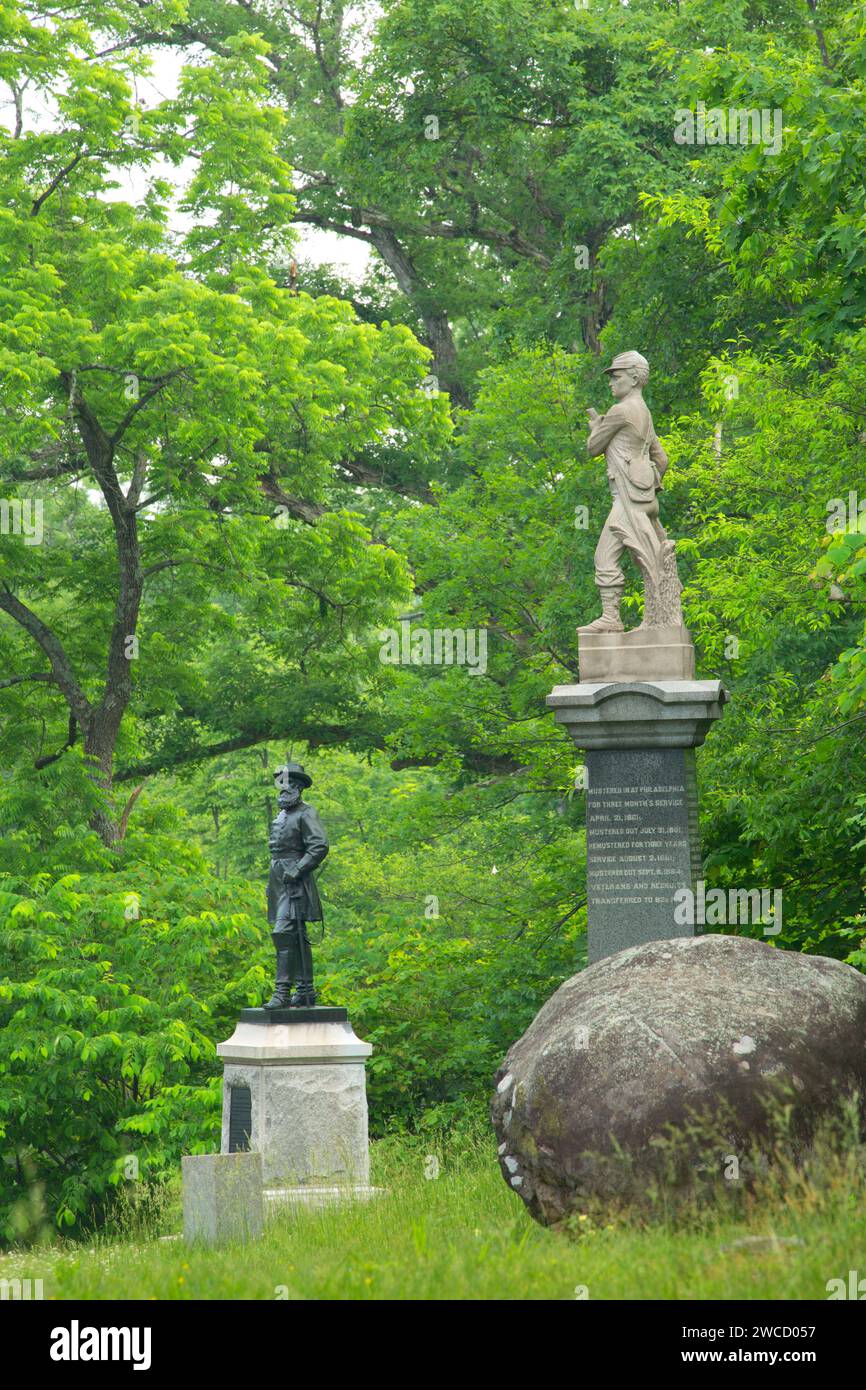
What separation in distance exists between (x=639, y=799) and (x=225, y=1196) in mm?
4183

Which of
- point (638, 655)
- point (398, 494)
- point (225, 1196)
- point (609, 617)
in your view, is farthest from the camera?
point (398, 494)

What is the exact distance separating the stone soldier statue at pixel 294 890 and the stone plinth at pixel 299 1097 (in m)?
0.48

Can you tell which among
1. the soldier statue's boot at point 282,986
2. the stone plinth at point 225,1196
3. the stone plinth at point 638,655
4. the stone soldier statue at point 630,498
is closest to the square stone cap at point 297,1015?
the soldier statue's boot at point 282,986

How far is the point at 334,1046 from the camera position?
Result: 12680mm

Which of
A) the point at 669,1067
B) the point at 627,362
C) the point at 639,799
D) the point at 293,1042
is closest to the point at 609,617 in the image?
the point at 639,799

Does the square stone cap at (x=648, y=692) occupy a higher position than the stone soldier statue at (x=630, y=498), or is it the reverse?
the stone soldier statue at (x=630, y=498)

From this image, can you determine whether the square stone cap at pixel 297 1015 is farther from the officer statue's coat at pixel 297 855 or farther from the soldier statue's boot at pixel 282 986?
the officer statue's coat at pixel 297 855

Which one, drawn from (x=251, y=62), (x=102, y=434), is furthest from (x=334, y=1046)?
→ (x=251, y=62)

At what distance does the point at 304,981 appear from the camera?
1341cm

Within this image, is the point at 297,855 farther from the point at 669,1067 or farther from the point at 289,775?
the point at 669,1067

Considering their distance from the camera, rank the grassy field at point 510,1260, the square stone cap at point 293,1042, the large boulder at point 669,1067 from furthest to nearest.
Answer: the square stone cap at point 293,1042
the large boulder at point 669,1067
the grassy field at point 510,1260

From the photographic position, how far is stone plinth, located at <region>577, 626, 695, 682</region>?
41.5 ft

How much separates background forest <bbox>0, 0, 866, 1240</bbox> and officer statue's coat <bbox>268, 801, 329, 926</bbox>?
276cm

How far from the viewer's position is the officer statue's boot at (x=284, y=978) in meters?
13.2
